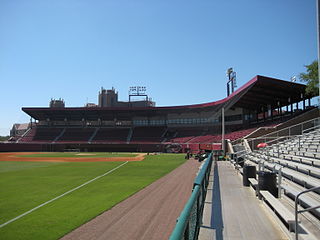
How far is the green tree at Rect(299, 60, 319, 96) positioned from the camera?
32781 millimetres

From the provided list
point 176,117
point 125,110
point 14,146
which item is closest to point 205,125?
point 176,117

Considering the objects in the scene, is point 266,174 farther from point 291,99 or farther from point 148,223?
point 291,99

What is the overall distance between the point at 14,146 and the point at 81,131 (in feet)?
53.7

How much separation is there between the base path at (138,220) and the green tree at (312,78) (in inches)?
1169

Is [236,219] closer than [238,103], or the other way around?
[236,219]

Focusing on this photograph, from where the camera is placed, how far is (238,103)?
48.5 meters

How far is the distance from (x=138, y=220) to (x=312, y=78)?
116ft

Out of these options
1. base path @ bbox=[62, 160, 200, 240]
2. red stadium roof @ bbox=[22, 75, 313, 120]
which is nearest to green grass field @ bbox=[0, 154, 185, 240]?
base path @ bbox=[62, 160, 200, 240]

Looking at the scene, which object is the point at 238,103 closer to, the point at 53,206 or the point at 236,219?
the point at 53,206

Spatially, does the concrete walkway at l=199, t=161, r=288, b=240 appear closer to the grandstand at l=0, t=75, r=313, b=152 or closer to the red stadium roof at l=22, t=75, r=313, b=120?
the red stadium roof at l=22, t=75, r=313, b=120

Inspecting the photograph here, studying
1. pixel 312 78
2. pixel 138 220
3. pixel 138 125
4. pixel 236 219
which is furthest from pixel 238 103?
pixel 236 219

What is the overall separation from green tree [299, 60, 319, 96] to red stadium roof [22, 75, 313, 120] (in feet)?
3.96

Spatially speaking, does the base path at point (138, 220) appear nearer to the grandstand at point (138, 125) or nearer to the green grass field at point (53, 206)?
the green grass field at point (53, 206)

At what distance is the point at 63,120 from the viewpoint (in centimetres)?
7300
